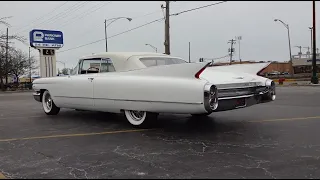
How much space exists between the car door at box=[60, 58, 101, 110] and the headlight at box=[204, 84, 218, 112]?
2703mm

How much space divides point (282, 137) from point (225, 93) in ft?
3.77

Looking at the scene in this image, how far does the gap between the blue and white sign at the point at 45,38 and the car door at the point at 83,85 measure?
65.9ft

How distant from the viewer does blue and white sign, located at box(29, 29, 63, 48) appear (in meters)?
26.7

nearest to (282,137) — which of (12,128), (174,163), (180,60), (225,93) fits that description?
(225,93)

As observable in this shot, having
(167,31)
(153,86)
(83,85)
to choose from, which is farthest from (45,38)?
(153,86)

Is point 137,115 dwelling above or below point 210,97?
below

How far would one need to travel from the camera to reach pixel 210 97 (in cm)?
544

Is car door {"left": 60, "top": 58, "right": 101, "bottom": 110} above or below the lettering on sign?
below

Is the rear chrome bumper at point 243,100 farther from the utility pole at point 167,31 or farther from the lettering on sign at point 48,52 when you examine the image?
the lettering on sign at point 48,52

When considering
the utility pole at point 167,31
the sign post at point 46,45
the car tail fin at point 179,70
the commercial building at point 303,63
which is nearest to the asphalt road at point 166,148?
the car tail fin at point 179,70

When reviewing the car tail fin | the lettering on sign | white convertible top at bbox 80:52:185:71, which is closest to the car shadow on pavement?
the car tail fin

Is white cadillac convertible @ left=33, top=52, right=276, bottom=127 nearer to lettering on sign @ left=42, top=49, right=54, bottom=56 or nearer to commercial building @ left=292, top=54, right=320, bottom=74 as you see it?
lettering on sign @ left=42, top=49, right=54, bottom=56

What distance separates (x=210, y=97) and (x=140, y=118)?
169 centimetres

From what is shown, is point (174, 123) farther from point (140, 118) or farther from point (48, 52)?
point (48, 52)
